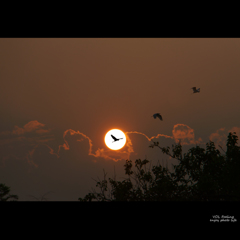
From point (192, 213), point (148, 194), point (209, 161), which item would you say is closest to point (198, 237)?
point (192, 213)

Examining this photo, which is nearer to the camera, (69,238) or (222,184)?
(69,238)

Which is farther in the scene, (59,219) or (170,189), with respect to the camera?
(170,189)

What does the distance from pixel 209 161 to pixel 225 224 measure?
9964mm

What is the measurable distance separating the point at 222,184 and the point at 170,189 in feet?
6.85

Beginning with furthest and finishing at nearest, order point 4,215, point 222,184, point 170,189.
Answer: point 170,189
point 222,184
point 4,215

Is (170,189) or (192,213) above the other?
(170,189)
